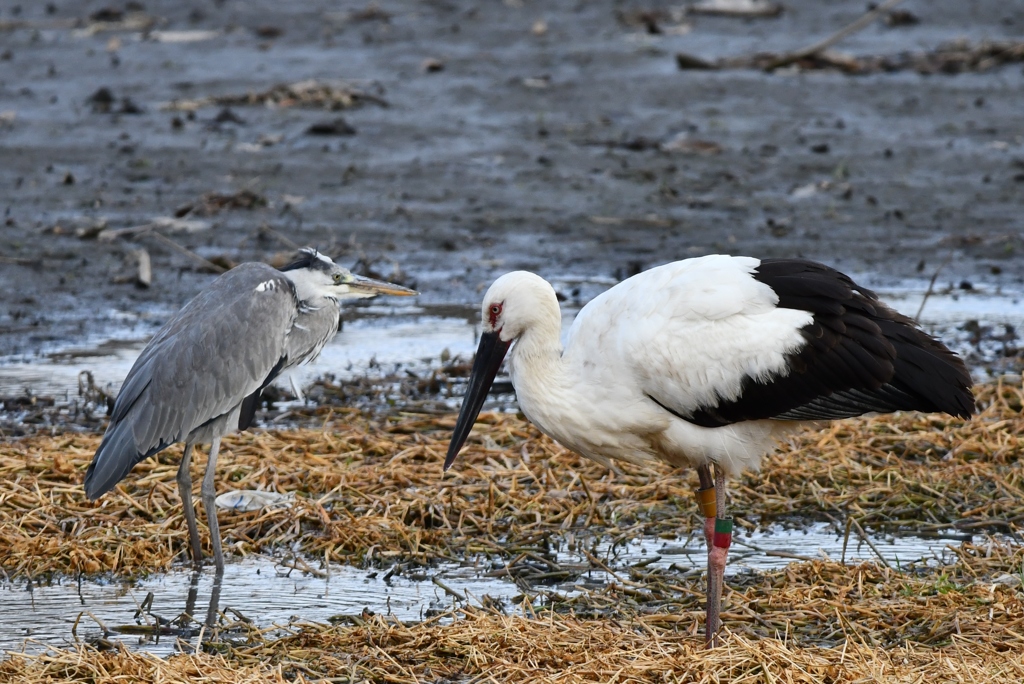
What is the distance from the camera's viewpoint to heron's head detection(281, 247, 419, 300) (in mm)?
6695

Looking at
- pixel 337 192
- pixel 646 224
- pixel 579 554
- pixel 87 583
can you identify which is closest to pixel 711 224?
pixel 646 224

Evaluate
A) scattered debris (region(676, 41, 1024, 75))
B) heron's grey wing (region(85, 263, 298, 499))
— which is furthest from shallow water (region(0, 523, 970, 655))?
scattered debris (region(676, 41, 1024, 75))

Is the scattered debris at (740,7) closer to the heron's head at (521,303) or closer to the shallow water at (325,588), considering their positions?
the shallow water at (325,588)

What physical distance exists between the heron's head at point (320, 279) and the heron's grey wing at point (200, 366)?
124mm

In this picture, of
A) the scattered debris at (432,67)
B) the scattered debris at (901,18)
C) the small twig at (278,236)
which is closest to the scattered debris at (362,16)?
the scattered debris at (432,67)

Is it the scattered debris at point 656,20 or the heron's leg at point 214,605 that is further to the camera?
the scattered debris at point 656,20

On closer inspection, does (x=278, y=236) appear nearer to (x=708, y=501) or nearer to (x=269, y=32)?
(x=708, y=501)

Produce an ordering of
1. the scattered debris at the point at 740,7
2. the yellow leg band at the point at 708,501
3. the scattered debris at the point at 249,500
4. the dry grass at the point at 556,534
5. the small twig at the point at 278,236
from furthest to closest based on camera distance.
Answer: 1. the scattered debris at the point at 740,7
2. the small twig at the point at 278,236
3. the scattered debris at the point at 249,500
4. the yellow leg band at the point at 708,501
5. the dry grass at the point at 556,534

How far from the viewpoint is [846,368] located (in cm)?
512

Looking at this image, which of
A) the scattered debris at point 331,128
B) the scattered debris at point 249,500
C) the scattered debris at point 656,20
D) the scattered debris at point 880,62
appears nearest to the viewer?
the scattered debris at point 249,500

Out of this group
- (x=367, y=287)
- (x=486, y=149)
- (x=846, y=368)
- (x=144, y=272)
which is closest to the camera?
(x=846, y=368)

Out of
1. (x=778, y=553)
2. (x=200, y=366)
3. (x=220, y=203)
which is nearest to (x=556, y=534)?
(x=778, y=553)

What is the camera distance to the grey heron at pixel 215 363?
19.3 ft

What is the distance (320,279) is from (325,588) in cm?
167
